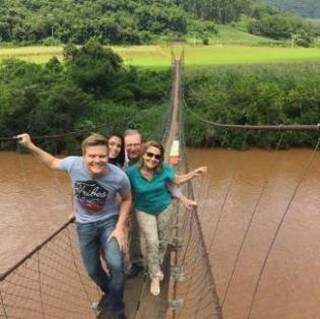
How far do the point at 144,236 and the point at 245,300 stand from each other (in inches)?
163

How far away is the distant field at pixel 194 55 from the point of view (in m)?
19.6

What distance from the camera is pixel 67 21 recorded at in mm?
24250

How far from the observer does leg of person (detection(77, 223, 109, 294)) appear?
7.50ft

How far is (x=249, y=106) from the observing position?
13.6 metres

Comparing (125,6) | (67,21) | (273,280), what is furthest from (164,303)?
(125,6)

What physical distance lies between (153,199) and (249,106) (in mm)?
11244

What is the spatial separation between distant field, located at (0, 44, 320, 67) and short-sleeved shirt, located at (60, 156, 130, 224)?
16.6 metres

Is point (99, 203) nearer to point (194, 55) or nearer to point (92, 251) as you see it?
point (92, 251)

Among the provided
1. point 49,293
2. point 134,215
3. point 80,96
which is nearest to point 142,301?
point 134,215

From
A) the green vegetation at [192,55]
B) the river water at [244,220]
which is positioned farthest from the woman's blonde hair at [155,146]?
the green vegetation at [192,55]

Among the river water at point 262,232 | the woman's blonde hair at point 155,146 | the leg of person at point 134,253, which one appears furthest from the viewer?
the river water at point 262,232

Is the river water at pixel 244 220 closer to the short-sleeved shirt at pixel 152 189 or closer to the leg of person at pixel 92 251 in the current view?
the short-sleeved shirt at pixel 152 189

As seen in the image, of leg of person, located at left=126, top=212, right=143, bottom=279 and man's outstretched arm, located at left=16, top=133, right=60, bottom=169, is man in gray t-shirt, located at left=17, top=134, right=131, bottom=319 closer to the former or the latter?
man's outstretched arm, located at left=16, top=133, right=60, bottom=169

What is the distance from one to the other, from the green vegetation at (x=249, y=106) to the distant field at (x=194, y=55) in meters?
4.02
